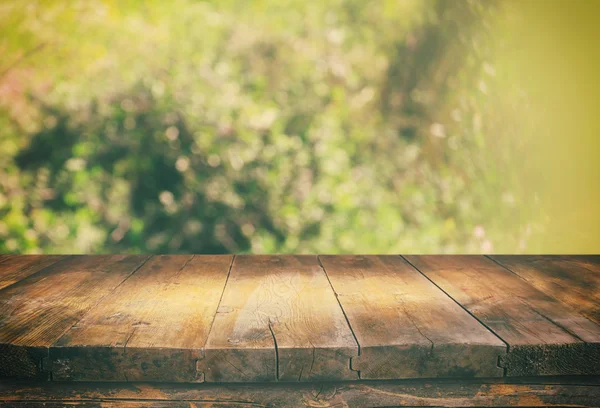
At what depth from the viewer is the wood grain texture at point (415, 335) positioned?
1356 mm

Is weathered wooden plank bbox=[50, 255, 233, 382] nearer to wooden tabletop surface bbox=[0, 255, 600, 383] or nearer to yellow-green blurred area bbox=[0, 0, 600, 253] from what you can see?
wooden tabletop surface bbox=[0, 255, 600, 383]

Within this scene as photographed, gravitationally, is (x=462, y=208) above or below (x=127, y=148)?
below

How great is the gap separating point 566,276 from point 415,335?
35.4 inches

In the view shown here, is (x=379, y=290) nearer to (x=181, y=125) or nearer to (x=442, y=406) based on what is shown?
(x=442, y=406)

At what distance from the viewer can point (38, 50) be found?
2848mm

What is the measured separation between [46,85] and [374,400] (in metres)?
2.27

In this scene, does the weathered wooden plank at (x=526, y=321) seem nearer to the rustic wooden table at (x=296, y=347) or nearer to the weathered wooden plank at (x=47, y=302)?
the rustic wooden table at (x=296, y=347)

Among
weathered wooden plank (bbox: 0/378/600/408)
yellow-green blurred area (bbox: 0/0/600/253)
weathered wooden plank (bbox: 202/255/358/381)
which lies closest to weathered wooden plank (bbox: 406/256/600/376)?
weathered wooden plank (bbox: 0/378/600/408)

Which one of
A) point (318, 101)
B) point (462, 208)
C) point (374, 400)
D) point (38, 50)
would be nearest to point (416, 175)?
point (462, 208)

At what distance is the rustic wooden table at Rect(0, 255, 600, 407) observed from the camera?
4.39ft

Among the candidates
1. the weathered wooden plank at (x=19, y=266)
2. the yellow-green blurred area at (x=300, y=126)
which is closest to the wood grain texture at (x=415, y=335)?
the weathered wooden plank at (x=19, y=266)

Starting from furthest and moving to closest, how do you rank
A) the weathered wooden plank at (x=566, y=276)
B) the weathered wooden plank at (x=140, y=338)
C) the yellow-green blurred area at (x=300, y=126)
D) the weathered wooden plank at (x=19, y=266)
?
the yellow-green blurred area at (x=300, y=126), the weathered wooden plank at (x=19, y=266), the weathered wooden plank at (x=566, y=276), the weathered wooden plank at (x=140, y=338)

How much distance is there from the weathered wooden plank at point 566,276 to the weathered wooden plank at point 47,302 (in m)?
1.39

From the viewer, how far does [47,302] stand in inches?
65.4
